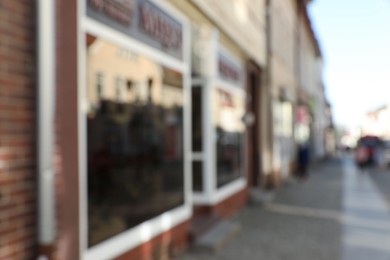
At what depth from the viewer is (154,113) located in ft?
20.2

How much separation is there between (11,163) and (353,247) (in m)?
5.30

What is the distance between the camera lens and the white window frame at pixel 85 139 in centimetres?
442

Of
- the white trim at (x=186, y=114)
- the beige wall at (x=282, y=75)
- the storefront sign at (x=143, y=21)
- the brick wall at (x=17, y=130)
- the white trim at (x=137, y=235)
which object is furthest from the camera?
the beige wall at (x=282, y=75)

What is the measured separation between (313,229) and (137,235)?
413cm

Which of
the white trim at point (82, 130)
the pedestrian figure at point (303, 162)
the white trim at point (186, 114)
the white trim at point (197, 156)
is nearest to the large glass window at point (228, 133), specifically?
the white trim at point (197, 156)

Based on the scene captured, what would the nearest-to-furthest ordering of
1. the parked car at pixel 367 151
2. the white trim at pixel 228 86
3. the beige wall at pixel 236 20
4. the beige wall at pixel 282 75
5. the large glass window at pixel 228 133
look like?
the beige wall at pixel 236 20, the white trim at pixel 228 86, the large glass window at pixel 228 133, the beige wall at pixel 282 75, the parked car at pixel 367 151

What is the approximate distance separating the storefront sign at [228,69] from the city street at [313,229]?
2.68 metres

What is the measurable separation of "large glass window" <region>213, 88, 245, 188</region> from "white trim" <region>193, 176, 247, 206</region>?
0.36ft

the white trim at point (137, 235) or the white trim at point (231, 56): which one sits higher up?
the white trim at point (231, 56)

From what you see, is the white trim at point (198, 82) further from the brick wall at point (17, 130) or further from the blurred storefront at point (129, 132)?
the brick wall at point (17, 130)

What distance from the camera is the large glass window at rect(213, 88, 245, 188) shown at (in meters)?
9.25

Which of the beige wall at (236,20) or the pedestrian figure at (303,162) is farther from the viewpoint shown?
the pedestrian figure at (303,162)

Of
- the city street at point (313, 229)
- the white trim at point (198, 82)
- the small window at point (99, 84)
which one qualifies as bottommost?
the city street at point (313, 229)

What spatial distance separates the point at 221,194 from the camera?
9148mm
